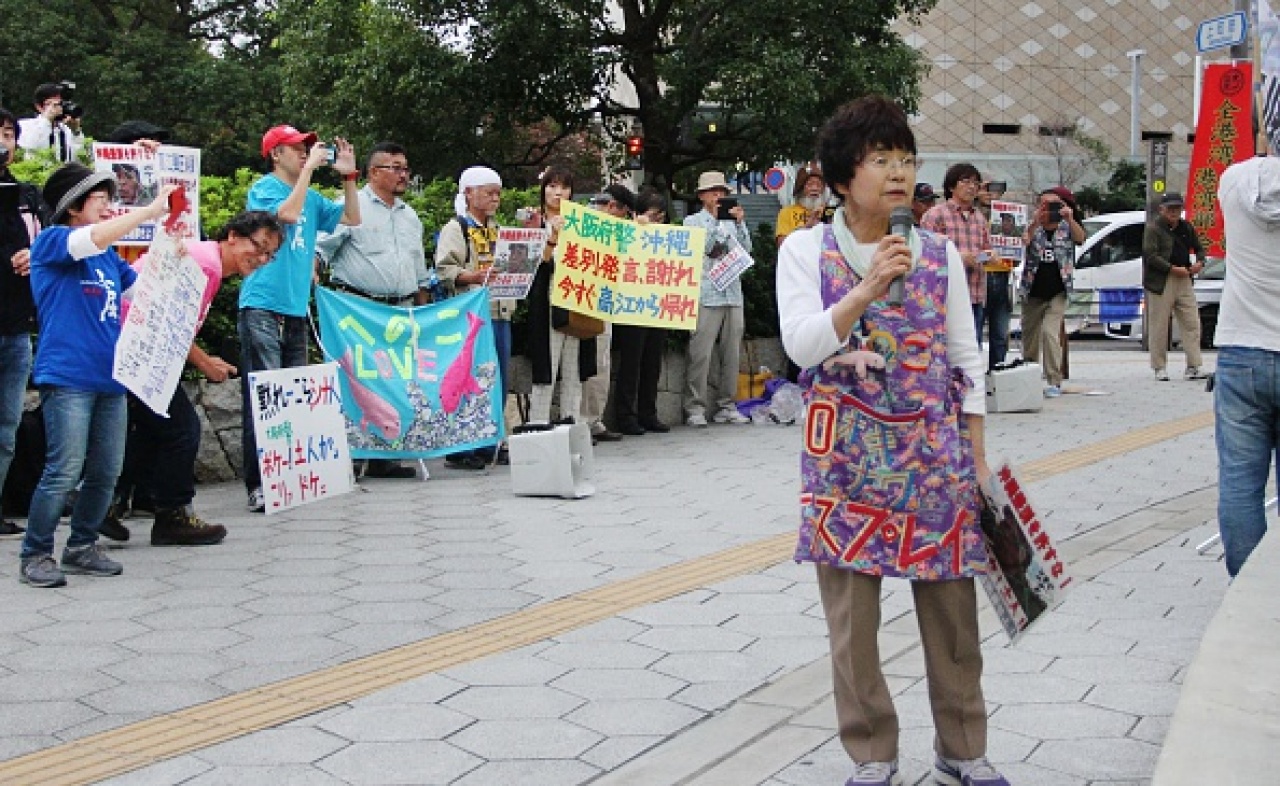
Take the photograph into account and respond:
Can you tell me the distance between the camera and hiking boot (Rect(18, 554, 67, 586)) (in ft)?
18.7

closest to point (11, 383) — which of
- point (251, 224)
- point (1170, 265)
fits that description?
point (251, 224)

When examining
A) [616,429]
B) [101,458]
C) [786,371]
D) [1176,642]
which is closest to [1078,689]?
[1176,642]

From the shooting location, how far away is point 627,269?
33.0ft

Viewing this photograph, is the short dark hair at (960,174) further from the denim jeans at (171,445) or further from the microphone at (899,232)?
the microphone at (899,232)

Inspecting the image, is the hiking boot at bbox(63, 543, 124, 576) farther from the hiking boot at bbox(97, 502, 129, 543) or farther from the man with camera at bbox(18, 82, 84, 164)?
the man with camera at bbox(18, 82, 84, 164)

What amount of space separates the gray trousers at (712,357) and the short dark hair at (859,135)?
303 inches

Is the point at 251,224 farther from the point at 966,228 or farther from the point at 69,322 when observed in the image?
the point at 966,228

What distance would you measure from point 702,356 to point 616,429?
967 millimetres

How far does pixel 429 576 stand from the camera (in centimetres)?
597

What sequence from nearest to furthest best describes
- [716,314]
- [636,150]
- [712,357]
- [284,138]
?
[284,138] → [716,314] → [712,357] → [636,150]

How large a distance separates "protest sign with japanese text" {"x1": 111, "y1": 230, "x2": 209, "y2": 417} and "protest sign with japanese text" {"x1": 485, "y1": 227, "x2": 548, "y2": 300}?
9.23ft

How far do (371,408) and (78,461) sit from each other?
283 centimetres

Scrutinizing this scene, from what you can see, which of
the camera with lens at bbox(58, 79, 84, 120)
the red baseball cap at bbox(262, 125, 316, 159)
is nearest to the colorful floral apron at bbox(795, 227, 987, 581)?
→ the red baseball cap at bbox(262, 125, 316, 159)

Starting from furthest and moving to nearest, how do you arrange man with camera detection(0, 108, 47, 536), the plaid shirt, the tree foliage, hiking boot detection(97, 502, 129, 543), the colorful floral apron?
the tree foliage, the plaid shirt, hiking boot detection(97, 502, 129, 543), man with camera detection(0, 108, 47, 536), the colorful floral apron
